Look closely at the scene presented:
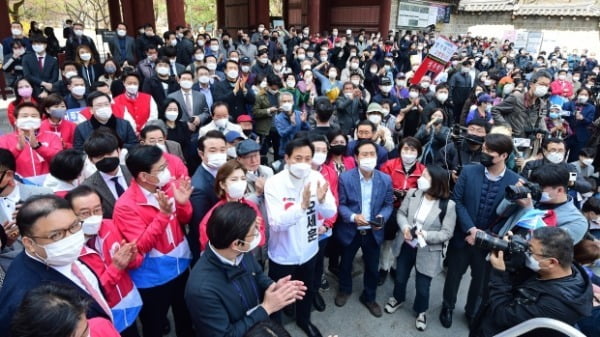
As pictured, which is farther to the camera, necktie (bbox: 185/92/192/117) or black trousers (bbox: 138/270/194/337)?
necktie (bbox: 185/92/192/117)

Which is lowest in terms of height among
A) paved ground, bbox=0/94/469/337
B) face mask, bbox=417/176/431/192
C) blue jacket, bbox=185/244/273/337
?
paved ground, bbox=0/94/469/337

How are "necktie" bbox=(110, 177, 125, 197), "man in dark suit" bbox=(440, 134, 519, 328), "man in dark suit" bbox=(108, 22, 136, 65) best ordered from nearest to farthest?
"necktie" bbox=(110, 177, 125, 197) → "man in dark suit" bbox=(440, 134, 519, 328) → "man in dark suit" bbox=(108, 22, 136, 65)

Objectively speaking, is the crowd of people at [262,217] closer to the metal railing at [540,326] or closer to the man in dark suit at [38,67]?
the metal railing at [540,326]

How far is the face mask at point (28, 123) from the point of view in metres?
3.63

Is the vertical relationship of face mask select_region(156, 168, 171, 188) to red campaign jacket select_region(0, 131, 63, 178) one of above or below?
above

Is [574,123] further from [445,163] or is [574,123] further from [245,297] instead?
[245,297]

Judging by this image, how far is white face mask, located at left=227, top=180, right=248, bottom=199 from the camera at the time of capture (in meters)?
2.72

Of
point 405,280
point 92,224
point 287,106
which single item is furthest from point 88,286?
point 287,106

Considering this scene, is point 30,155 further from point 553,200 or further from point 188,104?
point 553,200

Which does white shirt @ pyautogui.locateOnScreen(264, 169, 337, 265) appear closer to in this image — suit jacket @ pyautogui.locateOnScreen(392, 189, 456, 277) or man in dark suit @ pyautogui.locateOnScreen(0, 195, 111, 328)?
suit jacket @ pyautogui.locateOnScreen(392, 189, 456, 277)

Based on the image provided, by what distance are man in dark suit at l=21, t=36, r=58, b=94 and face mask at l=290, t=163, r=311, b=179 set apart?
223 inches

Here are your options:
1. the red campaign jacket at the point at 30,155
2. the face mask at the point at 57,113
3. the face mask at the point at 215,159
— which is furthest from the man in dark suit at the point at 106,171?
the face mask at the point at 57,113

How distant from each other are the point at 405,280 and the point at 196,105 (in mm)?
3821

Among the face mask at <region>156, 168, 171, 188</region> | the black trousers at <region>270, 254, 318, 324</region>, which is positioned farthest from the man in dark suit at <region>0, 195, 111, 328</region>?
the black trousers at <region>270, 254, 318, 324</region>
